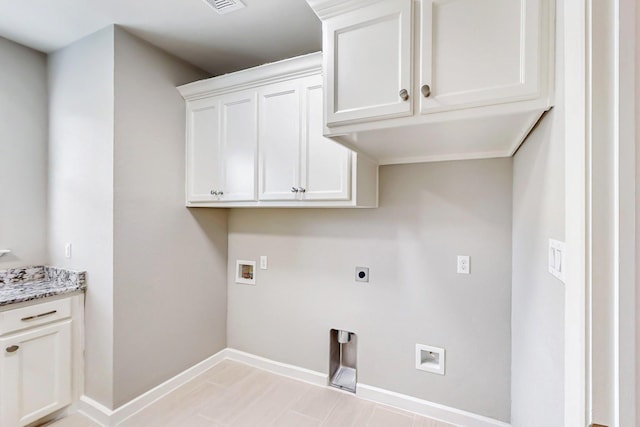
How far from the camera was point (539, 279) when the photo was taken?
1206 mm

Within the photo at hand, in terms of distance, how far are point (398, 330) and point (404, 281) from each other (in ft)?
1.18

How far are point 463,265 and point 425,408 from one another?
103cm

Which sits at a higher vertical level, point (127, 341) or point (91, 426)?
point (127, 341)

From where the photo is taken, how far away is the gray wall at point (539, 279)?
94cm

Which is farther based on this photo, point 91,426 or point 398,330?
point 398,330

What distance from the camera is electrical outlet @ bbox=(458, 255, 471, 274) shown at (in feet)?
6.25

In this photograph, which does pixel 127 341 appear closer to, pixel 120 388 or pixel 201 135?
pixel 120 388

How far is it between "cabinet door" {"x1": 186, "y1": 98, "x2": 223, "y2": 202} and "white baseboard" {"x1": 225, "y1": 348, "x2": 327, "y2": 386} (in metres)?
1.48
